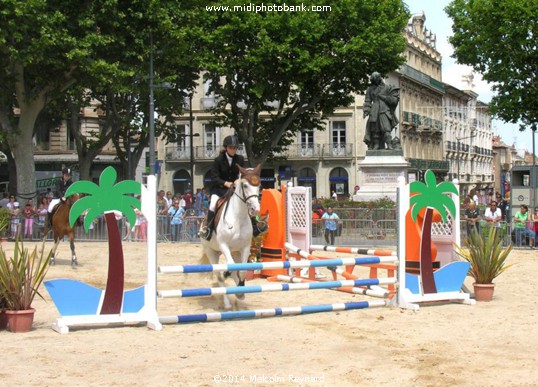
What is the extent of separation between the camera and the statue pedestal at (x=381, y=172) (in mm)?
28219

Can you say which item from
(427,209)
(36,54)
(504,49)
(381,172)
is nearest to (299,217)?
(427,209)

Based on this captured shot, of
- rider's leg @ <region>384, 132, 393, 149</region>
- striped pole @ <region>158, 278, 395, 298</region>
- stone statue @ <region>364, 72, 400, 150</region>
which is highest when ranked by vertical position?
stone statue @ <region>364, 72, 400, 150</region>

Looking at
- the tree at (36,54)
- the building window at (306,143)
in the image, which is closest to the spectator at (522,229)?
the tree at (36,54)

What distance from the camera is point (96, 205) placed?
34.7 feet

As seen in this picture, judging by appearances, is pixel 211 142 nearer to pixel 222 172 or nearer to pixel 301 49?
pixel 301 49

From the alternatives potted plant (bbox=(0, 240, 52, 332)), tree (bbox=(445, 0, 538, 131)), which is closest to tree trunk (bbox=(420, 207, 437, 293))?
potted plant (bbox=(0, 240, 52, 332))

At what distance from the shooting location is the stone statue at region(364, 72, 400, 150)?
27.7m

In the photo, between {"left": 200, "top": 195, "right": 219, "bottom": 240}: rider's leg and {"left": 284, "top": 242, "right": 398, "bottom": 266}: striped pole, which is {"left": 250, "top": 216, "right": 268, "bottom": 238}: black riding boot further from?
{"left": 284, "top": 242, "right": 398, "bottom": 266}: striped pole

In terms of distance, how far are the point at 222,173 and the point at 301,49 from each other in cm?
2617

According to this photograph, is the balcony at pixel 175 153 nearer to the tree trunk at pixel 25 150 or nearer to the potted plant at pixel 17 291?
the tree trunk at pixel 25 150

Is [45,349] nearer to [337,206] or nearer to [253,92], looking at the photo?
[337,206]

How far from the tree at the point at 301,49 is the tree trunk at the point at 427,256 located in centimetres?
2522

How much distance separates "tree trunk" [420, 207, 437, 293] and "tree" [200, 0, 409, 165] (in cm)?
2522

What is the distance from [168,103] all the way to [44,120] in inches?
432
